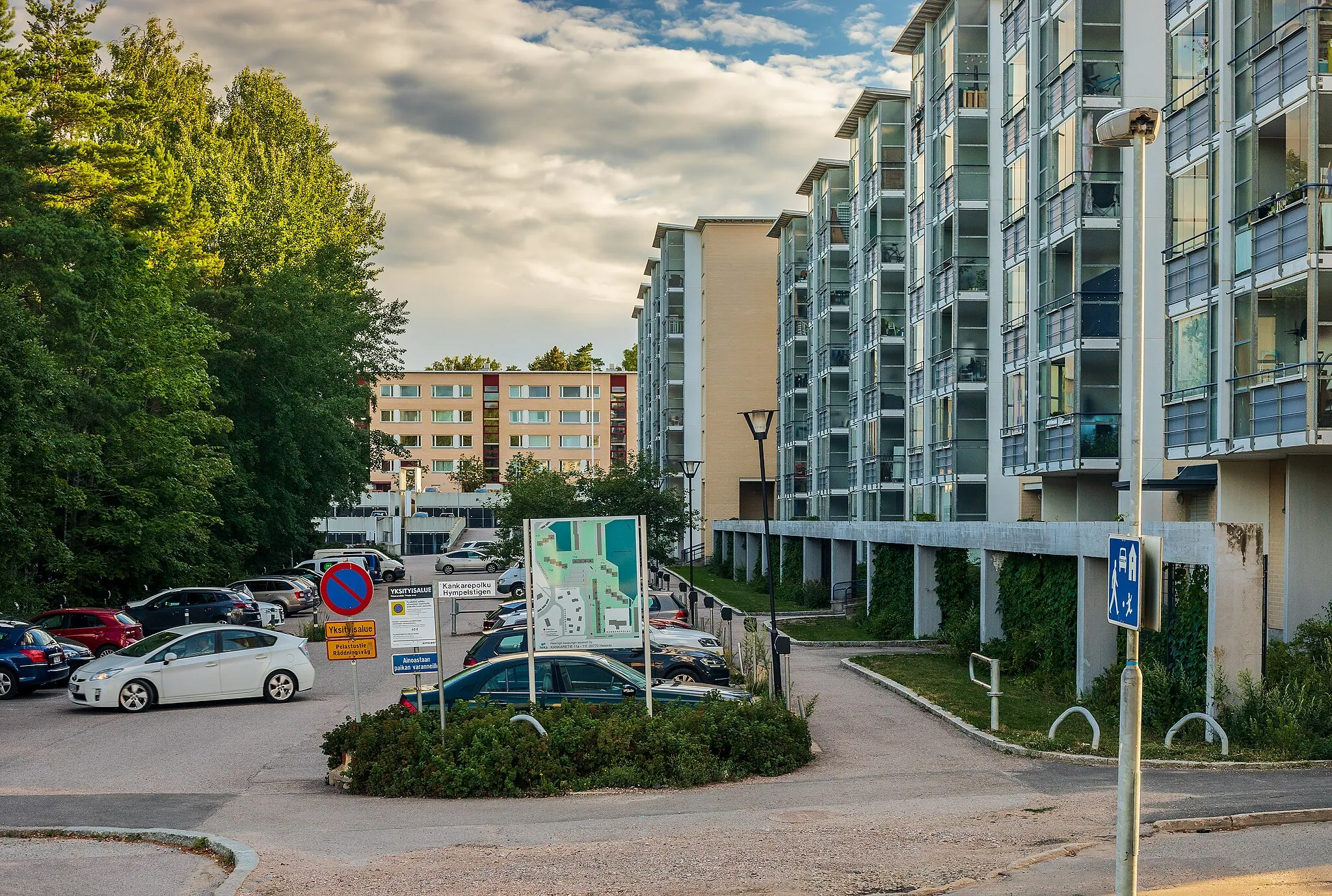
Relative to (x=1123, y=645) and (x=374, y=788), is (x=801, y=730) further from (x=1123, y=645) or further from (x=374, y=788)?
(x=1123, y=645)

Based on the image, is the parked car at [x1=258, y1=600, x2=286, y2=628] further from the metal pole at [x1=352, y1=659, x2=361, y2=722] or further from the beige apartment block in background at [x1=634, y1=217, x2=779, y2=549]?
the beige apartment block in background at [x1=634, y1=217, x2=779, y2=549]

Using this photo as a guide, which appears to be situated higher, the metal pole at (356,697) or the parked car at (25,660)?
the metal pole at (356,697)

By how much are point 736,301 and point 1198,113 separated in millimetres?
64822

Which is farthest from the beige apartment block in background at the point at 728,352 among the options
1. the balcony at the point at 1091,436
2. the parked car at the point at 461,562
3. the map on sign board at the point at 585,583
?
the map on sign board at the point at 585,583

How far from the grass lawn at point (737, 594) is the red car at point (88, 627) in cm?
2259

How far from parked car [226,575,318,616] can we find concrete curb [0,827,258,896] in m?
34.8

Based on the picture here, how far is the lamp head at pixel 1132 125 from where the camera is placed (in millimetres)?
10180

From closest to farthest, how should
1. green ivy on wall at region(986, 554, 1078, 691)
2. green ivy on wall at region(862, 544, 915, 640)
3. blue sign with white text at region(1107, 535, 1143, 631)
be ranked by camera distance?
blue sign with white text at region(1107, 535, 1143, 631) → green ivy on wall at region(986, 554, 1078, 691) → green ivy on wall at region(862, 544, 915, 640)

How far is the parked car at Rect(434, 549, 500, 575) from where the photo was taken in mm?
77000

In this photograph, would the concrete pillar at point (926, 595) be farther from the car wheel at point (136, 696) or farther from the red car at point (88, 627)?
the red car at point (88, 627)

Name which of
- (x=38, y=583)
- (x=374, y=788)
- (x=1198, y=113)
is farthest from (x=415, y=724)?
(x=38, y=583)

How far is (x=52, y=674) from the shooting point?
26.3 m

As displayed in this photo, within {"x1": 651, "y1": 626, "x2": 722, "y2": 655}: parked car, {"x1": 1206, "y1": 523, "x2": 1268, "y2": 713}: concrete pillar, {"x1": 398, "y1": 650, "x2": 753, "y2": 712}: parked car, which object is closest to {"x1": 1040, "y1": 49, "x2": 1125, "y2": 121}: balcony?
{"x1": 651, "y1": 626, "x2": 722, "y2": 655}: parked car

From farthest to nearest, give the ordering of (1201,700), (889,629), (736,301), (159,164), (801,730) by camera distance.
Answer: (736,301) < (159,164) < (889,629) < (1201,700) < (801,730)
